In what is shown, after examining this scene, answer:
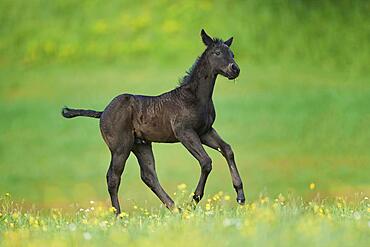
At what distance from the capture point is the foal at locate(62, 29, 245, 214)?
1159 centimetres

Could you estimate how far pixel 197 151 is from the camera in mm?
11492

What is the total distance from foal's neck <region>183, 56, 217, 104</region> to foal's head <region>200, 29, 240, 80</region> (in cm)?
11

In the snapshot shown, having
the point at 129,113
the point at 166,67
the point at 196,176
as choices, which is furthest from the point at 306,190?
the point at 166,67

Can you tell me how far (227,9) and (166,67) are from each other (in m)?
3.89

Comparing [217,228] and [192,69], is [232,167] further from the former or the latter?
[217,228]

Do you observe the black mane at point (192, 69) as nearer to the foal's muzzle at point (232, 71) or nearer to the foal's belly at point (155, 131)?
the foal's muzzle at point (232, 71)

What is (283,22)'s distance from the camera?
33.3 metres

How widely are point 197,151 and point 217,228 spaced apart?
8.93ft

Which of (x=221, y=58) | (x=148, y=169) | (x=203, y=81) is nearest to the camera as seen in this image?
(x=221, y=58)

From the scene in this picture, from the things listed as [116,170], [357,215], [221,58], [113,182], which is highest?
[221,58]

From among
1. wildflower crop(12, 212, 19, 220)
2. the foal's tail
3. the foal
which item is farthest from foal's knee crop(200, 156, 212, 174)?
wildflower crop(12, 212, 19, 220)

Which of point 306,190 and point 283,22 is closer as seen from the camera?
point 306,190

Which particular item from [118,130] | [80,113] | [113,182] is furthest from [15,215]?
[80,113]

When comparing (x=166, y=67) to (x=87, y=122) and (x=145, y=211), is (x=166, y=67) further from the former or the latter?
(x=145, y=211)
